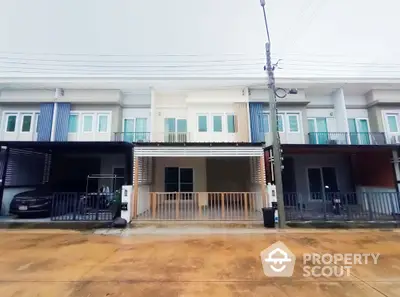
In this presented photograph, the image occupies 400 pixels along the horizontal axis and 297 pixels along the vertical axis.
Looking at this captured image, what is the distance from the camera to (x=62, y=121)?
41.9 feet

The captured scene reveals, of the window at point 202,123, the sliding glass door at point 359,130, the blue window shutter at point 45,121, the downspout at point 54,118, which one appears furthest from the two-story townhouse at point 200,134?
the sliding glass door at point 359,130

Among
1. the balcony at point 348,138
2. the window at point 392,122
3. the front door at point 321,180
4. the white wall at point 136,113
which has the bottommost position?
the front door at point 321,180

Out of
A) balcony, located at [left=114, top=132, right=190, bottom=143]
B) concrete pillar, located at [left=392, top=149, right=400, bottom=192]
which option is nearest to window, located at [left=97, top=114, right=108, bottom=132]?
balcony, located at [left=114, top=132, right=190, bottom=143]

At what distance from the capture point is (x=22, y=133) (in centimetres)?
1293

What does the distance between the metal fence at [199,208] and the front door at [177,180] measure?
2846 millimetres

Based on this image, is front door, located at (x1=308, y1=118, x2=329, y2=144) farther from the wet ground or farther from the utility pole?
the wet ground

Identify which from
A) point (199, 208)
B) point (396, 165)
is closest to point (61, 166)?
point (199, 208)

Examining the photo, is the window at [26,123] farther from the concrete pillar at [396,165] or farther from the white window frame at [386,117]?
the white window frame at [386,117]

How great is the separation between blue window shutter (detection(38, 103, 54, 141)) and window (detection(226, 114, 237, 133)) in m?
10.8

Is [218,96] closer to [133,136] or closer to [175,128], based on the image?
[175,128]

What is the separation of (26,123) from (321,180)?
723 inches

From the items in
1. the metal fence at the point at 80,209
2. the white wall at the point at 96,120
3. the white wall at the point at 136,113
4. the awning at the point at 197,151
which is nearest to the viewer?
the metal fence at the point at 80,209

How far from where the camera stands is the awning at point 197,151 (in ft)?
30.4

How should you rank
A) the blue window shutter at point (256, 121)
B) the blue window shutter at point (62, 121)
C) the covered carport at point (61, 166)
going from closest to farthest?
the covered carport at point (61, 166)
the blue window shutter at point (62, 121)
the blue window shutter at point (256, 121)
